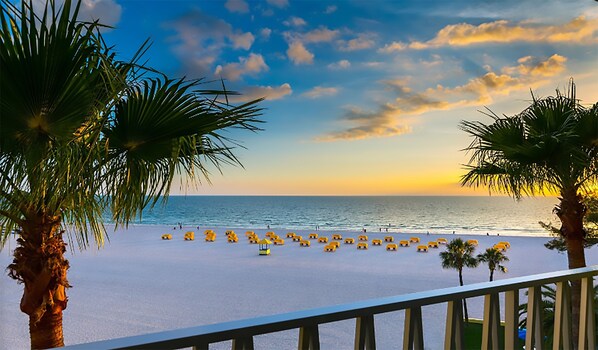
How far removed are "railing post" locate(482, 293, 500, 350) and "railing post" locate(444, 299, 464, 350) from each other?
0.36ft

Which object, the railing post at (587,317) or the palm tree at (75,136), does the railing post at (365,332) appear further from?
the palm tree at (75,136)

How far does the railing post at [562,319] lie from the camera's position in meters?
1.62

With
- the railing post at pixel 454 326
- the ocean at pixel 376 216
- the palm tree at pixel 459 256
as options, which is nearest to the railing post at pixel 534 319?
the railing post at pixel 454 326

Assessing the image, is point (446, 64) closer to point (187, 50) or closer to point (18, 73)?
point (187, 50)

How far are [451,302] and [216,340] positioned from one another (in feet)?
2.22

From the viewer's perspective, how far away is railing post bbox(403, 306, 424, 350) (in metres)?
1.17

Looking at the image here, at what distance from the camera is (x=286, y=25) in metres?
27.0

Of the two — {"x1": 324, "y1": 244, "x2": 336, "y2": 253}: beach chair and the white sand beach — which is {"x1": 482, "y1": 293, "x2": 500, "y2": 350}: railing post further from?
{"x1": 324, "y1": 244, "x2": 336, "y2": 253}: beach chair

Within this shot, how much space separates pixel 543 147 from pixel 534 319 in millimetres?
3029

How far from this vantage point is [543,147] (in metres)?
4.11

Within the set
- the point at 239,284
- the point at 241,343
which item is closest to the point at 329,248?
the point at 239,284

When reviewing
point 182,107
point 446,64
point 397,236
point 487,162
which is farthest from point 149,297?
point 446,64

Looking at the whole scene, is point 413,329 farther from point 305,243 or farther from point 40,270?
point 305,243

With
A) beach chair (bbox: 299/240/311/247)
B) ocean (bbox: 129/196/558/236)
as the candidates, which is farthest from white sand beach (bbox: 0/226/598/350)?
ocean (bbox: 129/196/558/236)
